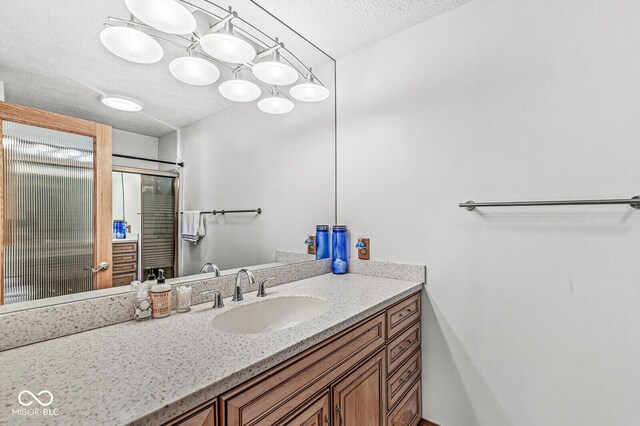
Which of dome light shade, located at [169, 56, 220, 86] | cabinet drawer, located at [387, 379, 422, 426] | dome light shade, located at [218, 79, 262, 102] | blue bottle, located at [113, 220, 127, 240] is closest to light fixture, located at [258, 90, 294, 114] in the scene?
dome light shade, located at [218, 79, 262, 102]

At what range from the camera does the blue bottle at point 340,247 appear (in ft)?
6.43

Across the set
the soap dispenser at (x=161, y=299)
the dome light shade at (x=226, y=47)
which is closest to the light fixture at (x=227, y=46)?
the dome light shade at (x=226, y=47)

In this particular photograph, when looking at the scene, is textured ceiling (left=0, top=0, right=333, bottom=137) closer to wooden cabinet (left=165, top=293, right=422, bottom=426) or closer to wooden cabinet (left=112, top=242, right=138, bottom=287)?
wooden cabinet (left=112, top=242, right=138, bottom=287)

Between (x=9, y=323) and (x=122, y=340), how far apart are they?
316 millimetres

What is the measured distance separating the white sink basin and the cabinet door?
287mm

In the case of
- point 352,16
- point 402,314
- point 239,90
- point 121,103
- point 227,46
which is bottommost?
point 402,314

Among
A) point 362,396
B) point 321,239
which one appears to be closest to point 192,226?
point 321,239

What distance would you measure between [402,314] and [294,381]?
81 centimetres

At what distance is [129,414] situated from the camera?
1.85ft

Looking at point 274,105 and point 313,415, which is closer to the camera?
point 313,415

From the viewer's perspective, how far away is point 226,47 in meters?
1.23

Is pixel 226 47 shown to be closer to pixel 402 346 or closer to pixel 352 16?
pixel 352 16

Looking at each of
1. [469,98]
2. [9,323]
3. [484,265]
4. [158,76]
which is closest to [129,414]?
[9,323]

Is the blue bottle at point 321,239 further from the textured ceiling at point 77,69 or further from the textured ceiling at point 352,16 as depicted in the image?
the textured ceiling at point 352,16
